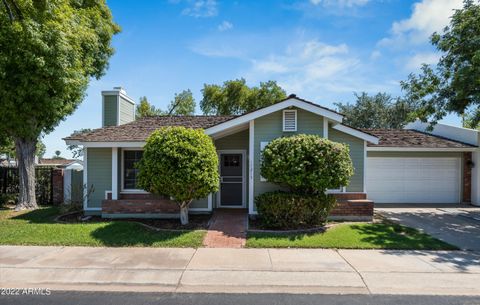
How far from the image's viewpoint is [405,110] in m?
31.3

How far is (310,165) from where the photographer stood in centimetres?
900

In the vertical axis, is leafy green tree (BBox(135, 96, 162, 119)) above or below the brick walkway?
above

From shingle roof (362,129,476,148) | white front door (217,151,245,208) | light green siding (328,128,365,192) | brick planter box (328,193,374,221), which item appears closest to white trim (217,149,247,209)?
white front door (217,151,245,208)

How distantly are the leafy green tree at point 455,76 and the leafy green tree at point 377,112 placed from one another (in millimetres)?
17983

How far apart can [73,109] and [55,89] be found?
1806 millimetres

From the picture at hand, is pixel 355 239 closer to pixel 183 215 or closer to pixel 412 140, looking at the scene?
pixel 183 215

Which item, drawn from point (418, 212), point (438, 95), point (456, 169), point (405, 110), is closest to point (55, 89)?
point (418, 212)

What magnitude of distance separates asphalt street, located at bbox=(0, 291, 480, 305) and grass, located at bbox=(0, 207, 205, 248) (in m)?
2.67

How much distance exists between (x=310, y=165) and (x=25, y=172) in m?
11.3

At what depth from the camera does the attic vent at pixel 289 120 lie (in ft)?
34.5

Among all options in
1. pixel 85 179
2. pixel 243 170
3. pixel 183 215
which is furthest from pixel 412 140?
→ pixel 85 179

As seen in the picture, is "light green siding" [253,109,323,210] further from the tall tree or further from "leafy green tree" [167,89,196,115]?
"leafy green tree" [167,89,196,115]

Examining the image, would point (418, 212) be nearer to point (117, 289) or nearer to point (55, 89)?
point (117, 289)

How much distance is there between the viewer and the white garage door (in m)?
A: 15.0
